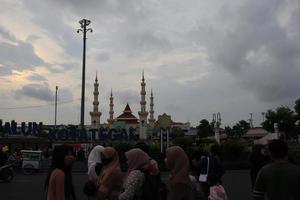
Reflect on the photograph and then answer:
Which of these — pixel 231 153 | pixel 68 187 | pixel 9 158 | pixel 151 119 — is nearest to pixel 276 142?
pixel 68 187

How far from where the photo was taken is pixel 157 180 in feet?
19.9

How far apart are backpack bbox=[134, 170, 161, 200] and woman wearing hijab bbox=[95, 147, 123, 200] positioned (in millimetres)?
280

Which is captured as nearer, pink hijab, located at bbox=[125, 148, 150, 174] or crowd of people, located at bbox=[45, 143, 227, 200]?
crowd of people, located at bbox=[45, 143, 227, 200]

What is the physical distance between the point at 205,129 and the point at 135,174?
336 feet

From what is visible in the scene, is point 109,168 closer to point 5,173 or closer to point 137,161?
point 137,161

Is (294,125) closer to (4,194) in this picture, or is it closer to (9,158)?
(9,158)

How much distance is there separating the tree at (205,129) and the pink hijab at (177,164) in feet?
321

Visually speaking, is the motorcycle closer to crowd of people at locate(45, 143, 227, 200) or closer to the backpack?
crowd of people at locate(45, 143, 227, 200)

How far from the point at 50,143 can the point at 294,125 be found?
44.3 m

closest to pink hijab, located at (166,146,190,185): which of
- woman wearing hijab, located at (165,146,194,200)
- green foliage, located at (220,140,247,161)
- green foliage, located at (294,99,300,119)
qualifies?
woman wearing hijab, located at (165,146,194,200)

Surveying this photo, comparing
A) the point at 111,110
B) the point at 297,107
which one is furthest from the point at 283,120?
the point at 111,110

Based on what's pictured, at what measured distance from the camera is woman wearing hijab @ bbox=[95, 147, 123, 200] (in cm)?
572

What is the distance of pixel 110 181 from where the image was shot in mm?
5781

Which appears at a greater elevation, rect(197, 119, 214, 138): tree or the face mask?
rect(197, 119, 214, 138): tree
